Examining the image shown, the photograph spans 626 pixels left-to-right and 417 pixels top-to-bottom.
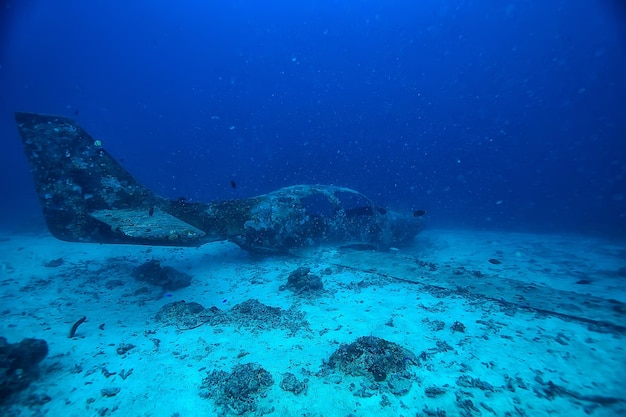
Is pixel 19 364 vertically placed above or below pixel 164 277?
below

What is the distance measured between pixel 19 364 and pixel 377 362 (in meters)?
4.63

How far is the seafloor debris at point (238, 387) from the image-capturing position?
2959 millimetres

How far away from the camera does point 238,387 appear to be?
10.4 ft

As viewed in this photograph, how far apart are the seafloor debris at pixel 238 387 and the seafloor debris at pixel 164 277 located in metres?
4.10

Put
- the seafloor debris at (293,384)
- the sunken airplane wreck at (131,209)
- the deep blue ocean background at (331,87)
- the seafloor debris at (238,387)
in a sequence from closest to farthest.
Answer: the seafloor debris at (238,387), the seafloor debris at (293,384), the sunken airplane wreck at (131,209), the deep blue ocean background at (331,87)

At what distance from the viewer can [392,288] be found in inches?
257

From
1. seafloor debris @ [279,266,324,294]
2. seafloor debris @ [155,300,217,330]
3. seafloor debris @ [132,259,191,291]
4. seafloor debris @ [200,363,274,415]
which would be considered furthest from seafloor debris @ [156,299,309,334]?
seafloor debris @ [132,259,191,291]

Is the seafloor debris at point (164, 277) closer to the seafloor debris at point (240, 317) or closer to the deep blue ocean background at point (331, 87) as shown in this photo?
the seafloor debris at point (240, 317)

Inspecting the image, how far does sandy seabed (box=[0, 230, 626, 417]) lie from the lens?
306 cm

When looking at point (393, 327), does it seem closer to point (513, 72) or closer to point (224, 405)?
point (224, 405)

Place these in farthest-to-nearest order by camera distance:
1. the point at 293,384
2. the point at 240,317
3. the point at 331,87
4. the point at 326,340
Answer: the point at 331,87, the point at 240,317, the point at 326,340, the point at 293,384

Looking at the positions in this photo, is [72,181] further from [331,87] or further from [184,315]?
[331,87]

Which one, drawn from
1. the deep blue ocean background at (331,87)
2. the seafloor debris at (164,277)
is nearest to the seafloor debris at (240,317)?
the seafloor debris at (164,277)

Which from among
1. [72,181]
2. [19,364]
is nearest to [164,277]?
[72,181]
